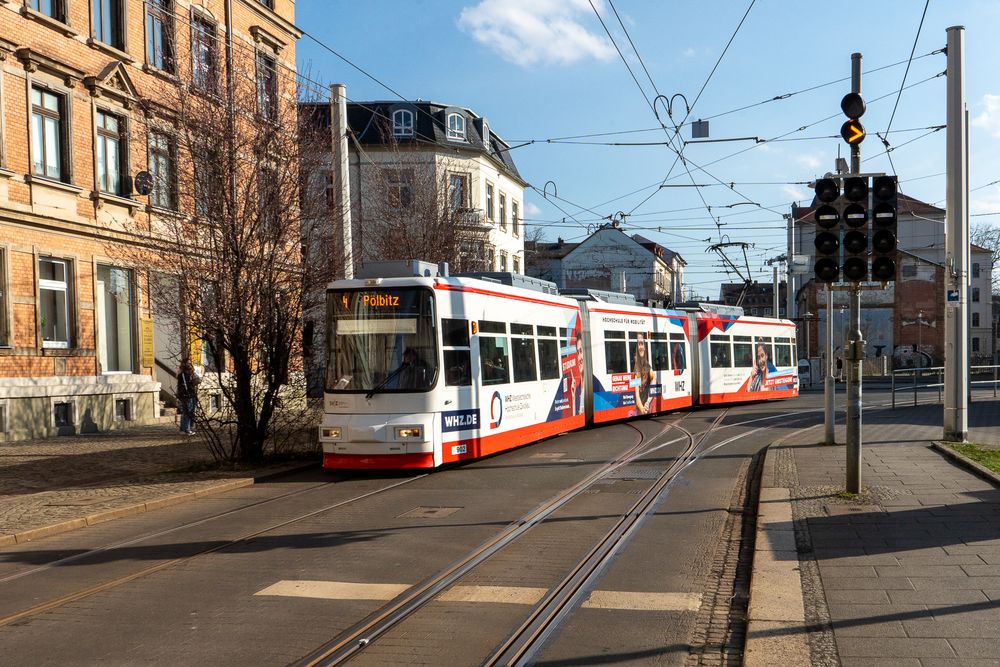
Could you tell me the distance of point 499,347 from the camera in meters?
16.1

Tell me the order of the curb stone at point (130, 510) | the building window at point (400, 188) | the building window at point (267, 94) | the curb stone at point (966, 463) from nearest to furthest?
the curb stone at point (130, 510), the curb stone at point (966, 463), the building window at point (267, 94), the building window at point (400, 188)

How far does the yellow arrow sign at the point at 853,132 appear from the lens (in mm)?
11094

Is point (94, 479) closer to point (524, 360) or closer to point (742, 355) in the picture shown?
point (524, 360)

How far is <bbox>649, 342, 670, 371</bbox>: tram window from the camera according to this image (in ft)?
81.1

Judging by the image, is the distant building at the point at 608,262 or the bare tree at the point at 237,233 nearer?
the bare tree at the point at 237,233

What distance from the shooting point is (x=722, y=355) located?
29.4 m

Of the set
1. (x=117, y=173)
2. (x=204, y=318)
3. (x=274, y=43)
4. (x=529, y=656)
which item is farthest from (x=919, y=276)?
(x=529, y=656)

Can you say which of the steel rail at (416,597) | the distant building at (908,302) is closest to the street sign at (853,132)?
the steel rail at (416,597)

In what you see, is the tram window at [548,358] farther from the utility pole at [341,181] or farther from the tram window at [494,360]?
the utility pole at [341,181]

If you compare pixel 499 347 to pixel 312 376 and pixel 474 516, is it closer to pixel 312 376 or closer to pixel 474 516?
pixel 312 376

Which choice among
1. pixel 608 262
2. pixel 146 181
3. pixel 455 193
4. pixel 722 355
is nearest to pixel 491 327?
pixel 146 181

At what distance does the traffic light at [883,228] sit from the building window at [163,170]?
32.7ft

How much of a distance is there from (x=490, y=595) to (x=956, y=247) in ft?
44.4

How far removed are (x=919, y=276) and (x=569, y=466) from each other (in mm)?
65075
